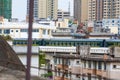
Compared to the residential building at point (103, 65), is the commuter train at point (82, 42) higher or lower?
lower

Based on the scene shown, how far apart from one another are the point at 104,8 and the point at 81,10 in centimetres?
625

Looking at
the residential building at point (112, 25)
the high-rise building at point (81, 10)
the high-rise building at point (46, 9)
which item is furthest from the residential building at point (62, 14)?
the residential building at point (112, 25)

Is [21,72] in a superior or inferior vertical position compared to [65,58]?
superior

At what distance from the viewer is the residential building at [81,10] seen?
67.6 meters

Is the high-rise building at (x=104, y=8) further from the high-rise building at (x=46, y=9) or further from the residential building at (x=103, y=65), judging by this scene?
the residential building at (x=103, y=65)

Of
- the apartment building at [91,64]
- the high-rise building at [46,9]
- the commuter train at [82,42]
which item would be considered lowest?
the commuter train at [82,42]

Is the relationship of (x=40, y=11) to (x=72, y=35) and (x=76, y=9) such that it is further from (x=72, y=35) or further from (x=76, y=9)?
(x=72, y=35)

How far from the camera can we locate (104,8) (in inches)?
2477

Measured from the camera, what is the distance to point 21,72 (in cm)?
200

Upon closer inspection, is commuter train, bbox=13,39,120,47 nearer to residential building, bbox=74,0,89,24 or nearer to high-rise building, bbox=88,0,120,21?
high-rise building, bbox=88,0,120,21

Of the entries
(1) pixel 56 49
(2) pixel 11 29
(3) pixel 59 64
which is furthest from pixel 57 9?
(3) pixel 59 64

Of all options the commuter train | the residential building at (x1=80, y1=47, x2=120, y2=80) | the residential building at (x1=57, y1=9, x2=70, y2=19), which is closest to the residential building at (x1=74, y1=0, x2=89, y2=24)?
the residential building at (x1=57, y1=9, x2=70, y2=19)

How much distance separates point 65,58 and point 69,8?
2246 inches

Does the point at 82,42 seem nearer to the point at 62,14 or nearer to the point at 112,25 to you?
the point at 112,25
